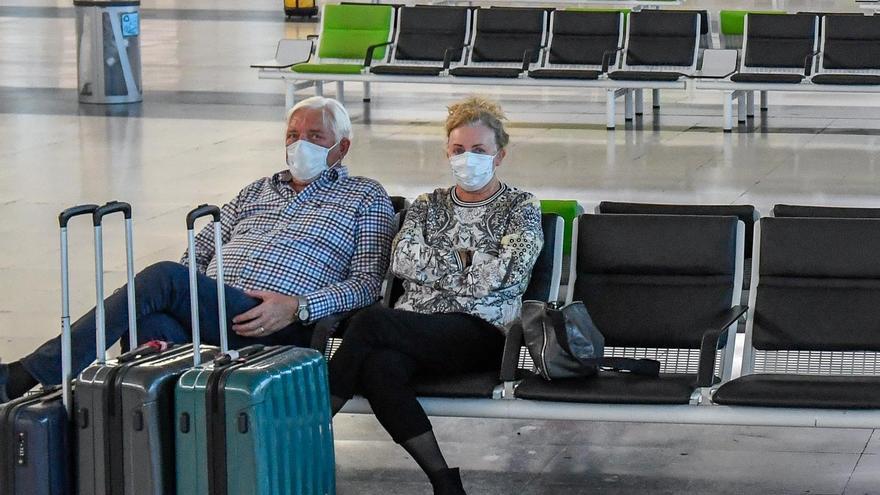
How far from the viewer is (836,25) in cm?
1273

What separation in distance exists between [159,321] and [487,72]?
8523mm

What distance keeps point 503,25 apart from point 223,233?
27.6 feet

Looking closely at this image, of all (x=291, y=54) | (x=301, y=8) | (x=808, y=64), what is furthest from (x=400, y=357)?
(x=301, y=8)

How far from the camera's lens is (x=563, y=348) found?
4309mm

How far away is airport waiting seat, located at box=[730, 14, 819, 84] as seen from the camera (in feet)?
41.7

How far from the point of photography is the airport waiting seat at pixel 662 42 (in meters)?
12.8

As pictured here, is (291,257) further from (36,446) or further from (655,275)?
(36,446)

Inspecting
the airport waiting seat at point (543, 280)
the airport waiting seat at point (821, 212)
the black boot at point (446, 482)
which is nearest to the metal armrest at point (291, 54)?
the airport waiting seat at point (543, 280)

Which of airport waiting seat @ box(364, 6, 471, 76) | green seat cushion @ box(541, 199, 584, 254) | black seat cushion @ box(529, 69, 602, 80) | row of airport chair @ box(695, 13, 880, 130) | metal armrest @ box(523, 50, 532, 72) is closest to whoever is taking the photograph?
green seat cushion @ box(541, 199, 584, 254)

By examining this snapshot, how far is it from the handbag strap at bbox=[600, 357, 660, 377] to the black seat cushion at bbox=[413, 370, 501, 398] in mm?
312

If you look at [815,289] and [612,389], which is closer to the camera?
[612,389]

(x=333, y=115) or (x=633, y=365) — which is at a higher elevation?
(x=333, y=115)

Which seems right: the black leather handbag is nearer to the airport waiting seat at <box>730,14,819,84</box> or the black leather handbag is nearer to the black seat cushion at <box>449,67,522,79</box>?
the black seat cushion at <box>449,67,522,79</box>

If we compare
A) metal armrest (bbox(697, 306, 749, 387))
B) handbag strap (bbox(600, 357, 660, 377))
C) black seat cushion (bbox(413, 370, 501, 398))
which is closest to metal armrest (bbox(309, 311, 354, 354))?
black seat cushion (bbox(413, 370, 501, 398))
